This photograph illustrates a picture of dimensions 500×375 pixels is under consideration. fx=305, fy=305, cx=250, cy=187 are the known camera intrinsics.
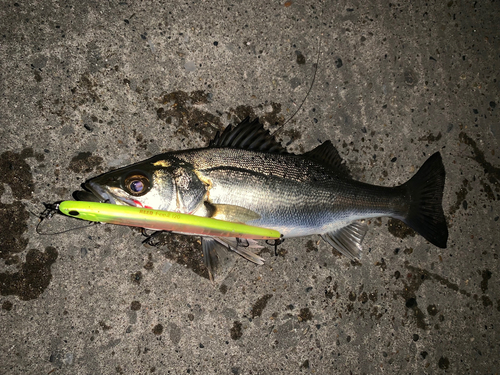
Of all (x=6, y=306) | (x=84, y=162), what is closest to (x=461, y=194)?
(x=84, y=162)

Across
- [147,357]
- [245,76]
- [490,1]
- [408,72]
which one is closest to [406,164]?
[408,72]

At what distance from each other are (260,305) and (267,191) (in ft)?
3.51

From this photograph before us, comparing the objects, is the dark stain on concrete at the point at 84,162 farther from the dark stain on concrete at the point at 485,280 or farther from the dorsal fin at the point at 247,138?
the dark stain on concrete at the point at 485,280

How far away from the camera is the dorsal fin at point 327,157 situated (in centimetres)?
256

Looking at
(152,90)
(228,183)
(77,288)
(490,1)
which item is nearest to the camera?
(228,183)

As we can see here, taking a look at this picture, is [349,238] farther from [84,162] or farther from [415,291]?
[84,162]

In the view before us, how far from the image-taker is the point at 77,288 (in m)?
2.34

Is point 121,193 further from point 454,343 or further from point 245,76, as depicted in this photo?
point 454,343

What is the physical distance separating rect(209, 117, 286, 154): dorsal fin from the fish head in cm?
49

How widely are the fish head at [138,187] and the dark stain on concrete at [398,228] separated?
2.09m

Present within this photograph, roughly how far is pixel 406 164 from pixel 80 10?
10.6 ft

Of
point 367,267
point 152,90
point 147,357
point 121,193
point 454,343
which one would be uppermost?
point 152,90

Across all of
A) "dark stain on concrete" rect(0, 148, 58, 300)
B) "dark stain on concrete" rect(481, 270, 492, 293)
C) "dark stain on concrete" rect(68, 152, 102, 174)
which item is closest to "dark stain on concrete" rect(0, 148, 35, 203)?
"dark stain on concrete" rect(0, 148, 58, 300)

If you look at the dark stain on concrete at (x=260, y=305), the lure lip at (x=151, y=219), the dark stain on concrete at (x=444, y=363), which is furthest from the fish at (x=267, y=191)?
the dark stain on concrete at (x=444, y=363)
